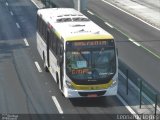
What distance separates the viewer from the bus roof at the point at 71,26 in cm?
2238

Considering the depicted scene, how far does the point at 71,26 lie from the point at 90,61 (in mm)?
2882

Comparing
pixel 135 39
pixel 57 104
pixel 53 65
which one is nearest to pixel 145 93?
pixel 57 104

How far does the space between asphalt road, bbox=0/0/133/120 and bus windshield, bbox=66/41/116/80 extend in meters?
1.48

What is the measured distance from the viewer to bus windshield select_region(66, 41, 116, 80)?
72.2 ft

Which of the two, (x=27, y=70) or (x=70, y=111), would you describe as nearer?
(x=70, y=111)

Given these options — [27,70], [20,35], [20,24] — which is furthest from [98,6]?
[27,70]

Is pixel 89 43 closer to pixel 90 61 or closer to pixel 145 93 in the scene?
pixel 90 61

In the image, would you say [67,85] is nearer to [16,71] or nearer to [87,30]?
[87,30]

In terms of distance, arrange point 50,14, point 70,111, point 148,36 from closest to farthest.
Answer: point 70,111
point 50,14
point 148,36

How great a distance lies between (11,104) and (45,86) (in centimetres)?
308

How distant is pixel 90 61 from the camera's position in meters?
22.1

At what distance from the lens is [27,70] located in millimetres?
28594

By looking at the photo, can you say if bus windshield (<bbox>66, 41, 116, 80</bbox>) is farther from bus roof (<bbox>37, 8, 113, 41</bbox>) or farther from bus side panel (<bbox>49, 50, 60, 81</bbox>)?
bus side panel (<bbox>49, 50, 60, 81</bbox>)

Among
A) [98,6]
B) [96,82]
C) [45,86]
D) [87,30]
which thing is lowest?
[98,6]
